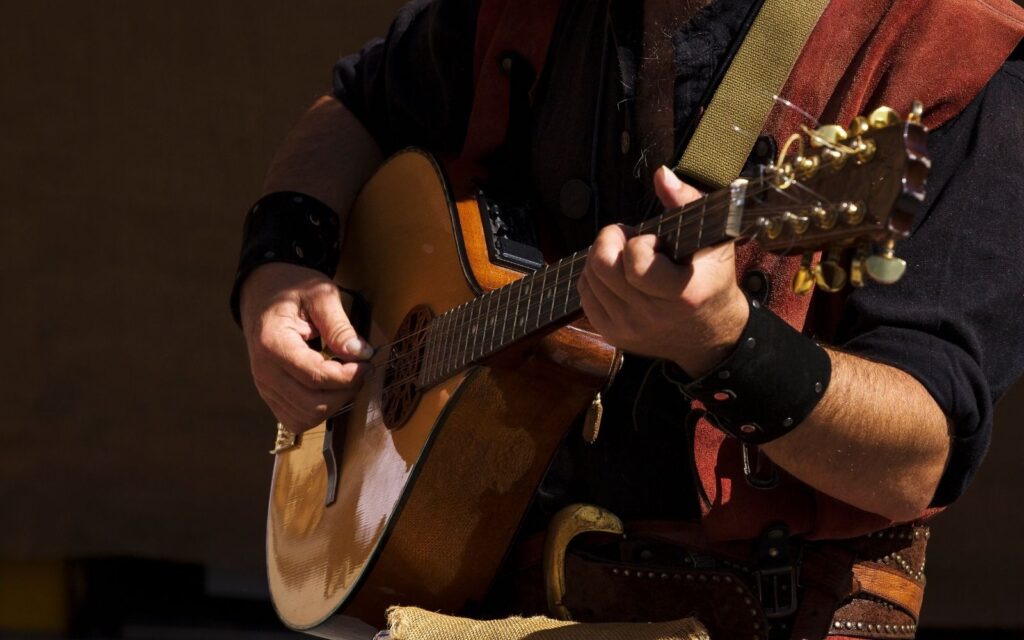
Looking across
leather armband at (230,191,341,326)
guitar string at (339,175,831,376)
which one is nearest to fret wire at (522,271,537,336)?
guitar string at (339,175,831,376)

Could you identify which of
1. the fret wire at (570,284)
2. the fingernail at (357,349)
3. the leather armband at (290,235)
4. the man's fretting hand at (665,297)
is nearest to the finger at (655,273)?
the man's fretting hand at (665,297)

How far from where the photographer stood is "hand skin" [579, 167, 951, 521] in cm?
138

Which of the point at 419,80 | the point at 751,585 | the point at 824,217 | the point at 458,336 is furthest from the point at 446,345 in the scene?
the point at 824,217

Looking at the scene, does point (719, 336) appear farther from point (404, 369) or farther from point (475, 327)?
point (404, 369)

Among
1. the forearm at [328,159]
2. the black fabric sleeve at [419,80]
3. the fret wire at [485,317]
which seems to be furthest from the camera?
the forearm at [328,159]

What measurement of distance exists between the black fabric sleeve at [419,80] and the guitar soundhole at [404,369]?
1.15ft

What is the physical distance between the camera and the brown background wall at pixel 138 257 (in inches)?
141

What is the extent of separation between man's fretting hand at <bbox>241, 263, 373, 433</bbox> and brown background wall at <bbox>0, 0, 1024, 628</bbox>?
1.46 meters

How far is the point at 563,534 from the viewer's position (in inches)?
70.1

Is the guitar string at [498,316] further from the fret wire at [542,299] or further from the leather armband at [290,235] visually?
the leather armband at [290,235]

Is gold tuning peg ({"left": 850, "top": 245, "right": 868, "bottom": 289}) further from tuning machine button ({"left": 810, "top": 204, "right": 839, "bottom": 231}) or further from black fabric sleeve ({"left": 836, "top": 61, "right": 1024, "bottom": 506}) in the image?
black fabric sleeve ({"left": 836, "top": 61, "right": 1024, "bottom": 506})

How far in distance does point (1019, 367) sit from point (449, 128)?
98 centimetres

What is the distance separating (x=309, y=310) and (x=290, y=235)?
0.17 metres

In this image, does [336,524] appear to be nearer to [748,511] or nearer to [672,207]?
[748,511]
